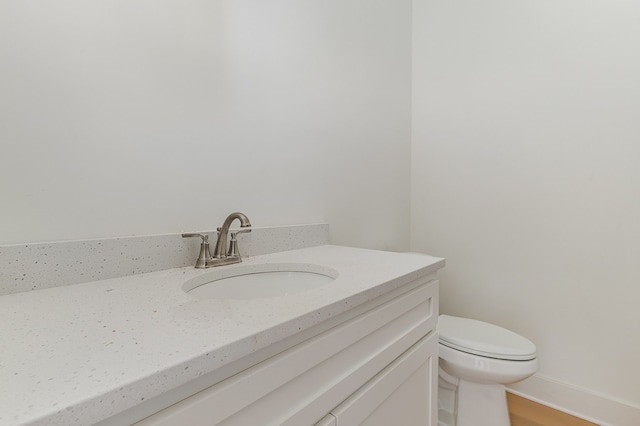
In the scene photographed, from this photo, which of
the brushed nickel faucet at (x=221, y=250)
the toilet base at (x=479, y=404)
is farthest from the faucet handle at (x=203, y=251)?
the toilet base at (x=479, y=404)

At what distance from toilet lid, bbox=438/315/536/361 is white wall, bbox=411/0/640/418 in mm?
354

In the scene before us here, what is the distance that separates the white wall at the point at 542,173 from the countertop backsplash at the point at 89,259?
1.27 meters

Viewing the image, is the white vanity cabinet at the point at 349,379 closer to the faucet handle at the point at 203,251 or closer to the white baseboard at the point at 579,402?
the faucet handle at the point at 203,251

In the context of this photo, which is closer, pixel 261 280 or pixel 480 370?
pixel 261 280

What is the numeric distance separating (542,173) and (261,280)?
4.52 ft

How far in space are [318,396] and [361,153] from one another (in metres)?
1.17

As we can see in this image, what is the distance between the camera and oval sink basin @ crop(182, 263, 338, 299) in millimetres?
807

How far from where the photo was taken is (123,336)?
420 millimetres

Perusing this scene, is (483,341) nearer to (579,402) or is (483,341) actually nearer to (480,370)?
(480,370)

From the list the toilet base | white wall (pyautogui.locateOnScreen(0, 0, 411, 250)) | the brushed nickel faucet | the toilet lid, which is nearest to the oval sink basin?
the brushed nickel faucet

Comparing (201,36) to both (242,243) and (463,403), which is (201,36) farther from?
(463,403)

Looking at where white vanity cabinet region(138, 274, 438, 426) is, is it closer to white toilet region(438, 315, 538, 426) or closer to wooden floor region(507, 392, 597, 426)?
white toilet region(438, 315, 538, 426)

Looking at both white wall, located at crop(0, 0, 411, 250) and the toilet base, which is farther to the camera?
the toilet base

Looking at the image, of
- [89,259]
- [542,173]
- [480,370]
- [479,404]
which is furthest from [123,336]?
[542,173]
